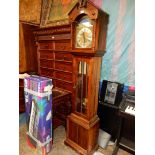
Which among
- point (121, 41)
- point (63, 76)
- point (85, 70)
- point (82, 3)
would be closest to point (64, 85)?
point (63, 76)

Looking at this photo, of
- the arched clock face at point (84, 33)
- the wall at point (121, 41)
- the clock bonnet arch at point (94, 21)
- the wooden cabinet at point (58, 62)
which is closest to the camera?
the clock bonnet arch at point (94, 21)

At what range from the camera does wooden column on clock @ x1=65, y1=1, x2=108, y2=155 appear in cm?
169

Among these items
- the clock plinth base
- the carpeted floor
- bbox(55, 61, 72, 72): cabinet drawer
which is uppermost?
bbox(55, 61, 72, 72): cabinet drawer

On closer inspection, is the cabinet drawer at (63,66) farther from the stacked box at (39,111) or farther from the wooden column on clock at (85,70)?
the stacked box at (39,111)

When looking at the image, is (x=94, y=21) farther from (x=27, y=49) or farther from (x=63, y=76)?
(x=27, y=49)

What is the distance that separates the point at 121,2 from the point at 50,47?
1.32m

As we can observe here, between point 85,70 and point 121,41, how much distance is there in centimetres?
62

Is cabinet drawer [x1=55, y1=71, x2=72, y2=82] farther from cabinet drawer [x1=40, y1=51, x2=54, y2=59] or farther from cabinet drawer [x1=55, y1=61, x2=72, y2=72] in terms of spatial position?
cabinet drawer [x1=40, y1=51, x2=54, y2=59]

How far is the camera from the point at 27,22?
9.12 feet

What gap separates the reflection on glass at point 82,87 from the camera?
191cm

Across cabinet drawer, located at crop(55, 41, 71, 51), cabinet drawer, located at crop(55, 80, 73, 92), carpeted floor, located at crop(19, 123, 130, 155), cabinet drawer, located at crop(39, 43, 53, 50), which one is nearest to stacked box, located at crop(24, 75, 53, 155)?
A: carpeted floor, located at crop(19, 123, 130, 155)

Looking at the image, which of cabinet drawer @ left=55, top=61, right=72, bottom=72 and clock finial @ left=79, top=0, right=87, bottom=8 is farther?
cabinet drawer @ left=55, top=61, right=72, bottom=72

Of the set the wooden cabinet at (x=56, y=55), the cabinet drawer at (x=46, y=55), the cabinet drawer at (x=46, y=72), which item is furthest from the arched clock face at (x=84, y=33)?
the cabinet drawer at (x=46, y=72)
